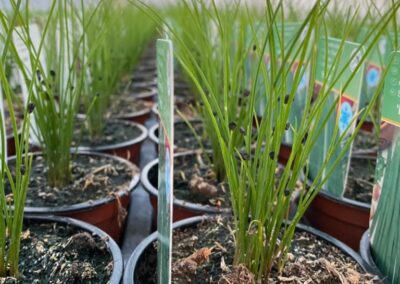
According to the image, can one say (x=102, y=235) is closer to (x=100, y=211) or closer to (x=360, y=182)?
(x=100, y=211)

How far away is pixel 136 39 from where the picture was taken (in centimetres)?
219

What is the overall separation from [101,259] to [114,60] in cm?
97

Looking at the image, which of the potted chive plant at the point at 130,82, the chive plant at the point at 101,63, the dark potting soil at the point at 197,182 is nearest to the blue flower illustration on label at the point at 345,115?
the dark potting soil at the point at 197,182

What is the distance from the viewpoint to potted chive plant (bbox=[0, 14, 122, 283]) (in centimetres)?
60

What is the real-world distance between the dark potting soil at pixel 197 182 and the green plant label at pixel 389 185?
300 mm

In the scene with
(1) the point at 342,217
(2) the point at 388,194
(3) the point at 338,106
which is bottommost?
(1) the point at 342,217

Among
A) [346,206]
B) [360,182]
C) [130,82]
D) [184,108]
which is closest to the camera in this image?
[346,206]

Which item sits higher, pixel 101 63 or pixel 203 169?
pixel 101 63

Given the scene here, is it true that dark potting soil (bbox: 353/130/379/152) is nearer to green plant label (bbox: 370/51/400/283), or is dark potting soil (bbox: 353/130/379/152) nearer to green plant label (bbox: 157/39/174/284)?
green plant label (bbox: 370/51/400/283)

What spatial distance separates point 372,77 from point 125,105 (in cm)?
93

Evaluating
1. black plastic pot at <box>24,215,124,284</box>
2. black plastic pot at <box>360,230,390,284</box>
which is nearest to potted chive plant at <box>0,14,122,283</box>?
black plastic pot at <box>24,215,124,284</box>

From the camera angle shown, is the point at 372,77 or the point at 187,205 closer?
A: the point at 187,205

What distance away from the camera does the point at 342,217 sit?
0.90 m

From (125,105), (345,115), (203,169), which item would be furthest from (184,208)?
(125,105)
